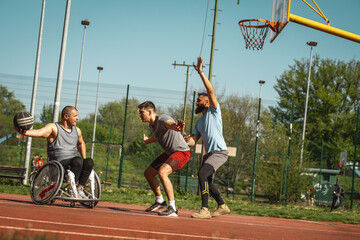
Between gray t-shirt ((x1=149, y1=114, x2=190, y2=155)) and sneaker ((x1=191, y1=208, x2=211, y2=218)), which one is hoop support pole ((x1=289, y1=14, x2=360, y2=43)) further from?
sneaker ((x1=191, y1=208, x2=211, y2=218))

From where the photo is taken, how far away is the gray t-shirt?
679 cm

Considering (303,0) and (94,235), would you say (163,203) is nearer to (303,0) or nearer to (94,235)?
(94,235)

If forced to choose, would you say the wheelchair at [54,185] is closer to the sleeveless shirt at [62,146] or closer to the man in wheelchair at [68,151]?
the man in wheelchair at [68,151]

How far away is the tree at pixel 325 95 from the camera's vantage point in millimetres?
42188

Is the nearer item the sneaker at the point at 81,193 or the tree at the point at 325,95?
the sneaker at the point at 81,193

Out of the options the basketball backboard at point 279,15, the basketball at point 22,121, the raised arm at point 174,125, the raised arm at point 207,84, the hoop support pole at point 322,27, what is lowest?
the basketball at point 22,121

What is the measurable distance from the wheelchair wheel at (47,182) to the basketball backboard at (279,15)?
14.6 ft

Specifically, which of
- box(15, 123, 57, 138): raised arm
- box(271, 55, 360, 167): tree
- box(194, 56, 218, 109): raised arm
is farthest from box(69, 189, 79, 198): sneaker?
box(271, 55, 360, 167): tree

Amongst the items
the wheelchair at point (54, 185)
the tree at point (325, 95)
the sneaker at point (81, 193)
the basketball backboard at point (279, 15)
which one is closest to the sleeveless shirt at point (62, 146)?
the wheelchair at point (54, 185)

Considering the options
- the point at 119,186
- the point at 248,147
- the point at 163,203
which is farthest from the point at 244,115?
the point at 163,203

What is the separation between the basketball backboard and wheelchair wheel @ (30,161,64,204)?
4448 mm

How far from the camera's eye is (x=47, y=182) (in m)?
6.73

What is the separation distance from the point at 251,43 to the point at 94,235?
6.90 meters

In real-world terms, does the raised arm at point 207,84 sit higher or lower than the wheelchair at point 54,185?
higher
